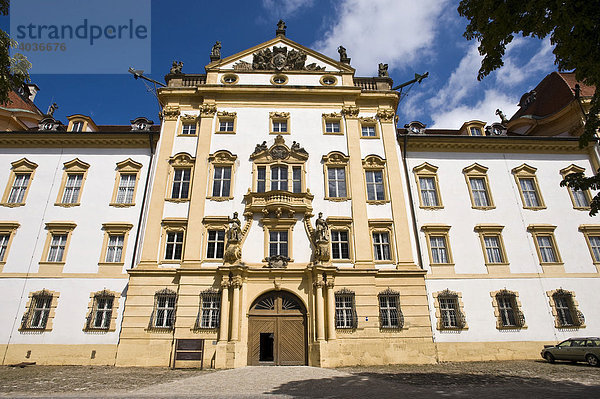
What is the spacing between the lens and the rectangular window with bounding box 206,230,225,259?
65.9 ft

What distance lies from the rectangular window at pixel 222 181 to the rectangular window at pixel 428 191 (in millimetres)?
12486

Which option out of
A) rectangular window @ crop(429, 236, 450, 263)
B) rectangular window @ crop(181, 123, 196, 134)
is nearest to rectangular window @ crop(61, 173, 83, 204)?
rectangular window @ crop(181, 123, 196, 134)

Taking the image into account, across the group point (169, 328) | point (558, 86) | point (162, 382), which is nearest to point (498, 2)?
point (162, 382)

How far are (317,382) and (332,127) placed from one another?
1620 centimetres

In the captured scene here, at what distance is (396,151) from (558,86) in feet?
62.5

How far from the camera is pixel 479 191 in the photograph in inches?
920

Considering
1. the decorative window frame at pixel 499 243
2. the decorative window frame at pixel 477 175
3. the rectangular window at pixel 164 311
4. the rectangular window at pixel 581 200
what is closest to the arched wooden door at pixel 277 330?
the rectangular window at pixel 164 311

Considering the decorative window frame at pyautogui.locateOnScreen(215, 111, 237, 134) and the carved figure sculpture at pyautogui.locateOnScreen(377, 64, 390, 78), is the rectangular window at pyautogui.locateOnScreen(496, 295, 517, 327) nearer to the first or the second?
the carved figure sculpture at pyautogui.locateOnScreen(377, 64, 390, 78)

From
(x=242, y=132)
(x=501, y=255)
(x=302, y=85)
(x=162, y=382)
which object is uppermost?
(x=302, y=85)

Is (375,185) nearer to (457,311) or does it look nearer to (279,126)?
(279,126)

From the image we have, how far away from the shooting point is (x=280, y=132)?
77.4 ft

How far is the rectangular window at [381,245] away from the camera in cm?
2067

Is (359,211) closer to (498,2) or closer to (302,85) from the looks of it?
(302,85)

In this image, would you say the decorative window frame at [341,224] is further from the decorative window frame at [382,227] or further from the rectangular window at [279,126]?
the rectangular window at [279,126]
